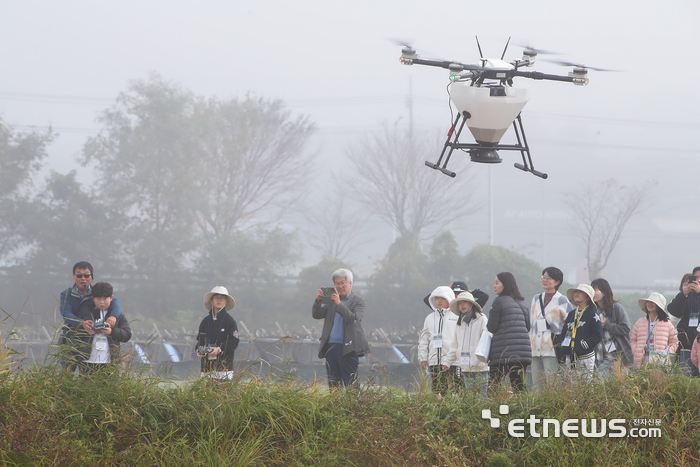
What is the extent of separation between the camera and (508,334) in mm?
4898

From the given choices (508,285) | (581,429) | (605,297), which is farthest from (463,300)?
(581,429)

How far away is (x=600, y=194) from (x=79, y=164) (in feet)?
65.0

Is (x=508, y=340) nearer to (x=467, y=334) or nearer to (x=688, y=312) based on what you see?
(x=467, y=334)

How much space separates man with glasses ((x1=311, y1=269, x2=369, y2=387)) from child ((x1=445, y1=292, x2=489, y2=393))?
2.51 feet

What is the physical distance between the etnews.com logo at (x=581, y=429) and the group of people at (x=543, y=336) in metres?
0.44

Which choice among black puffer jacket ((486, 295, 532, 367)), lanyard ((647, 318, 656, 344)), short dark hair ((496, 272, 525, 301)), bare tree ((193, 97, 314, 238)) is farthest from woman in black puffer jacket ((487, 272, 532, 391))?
bare tree ((193, 97, 314, 238))

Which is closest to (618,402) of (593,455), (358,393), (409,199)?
(593,455)

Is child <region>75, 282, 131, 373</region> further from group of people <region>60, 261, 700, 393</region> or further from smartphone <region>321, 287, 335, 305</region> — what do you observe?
smartphone <region>321, 287, 335, 305</region>

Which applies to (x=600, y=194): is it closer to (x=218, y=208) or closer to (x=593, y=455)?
(x=218, y=208)

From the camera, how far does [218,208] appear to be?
23125mm

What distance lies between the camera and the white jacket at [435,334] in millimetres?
5406

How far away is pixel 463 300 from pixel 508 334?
513mm

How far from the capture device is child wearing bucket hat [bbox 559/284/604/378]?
4727 mm

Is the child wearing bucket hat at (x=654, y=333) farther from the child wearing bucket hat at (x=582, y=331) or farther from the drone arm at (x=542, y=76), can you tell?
the drone arm at (x=542, y=76)
